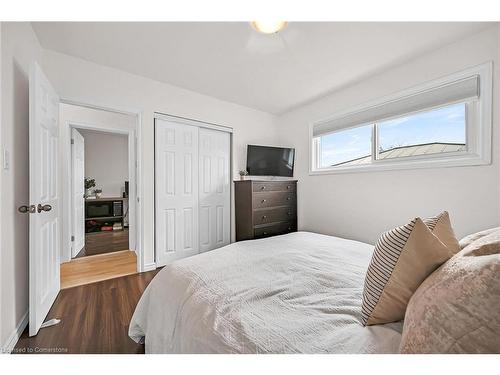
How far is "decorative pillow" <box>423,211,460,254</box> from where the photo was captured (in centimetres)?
78

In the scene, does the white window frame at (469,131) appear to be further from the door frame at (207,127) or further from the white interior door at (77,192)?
the white interior door at (77,192)

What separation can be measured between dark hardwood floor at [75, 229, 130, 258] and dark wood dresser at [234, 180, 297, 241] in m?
2.11

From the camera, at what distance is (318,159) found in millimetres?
3463

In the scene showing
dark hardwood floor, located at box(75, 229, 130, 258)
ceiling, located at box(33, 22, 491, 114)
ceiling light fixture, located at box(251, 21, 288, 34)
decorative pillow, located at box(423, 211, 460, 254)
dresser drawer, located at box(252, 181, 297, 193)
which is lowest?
dark hardwood floor, located at box(75, 229, 130, 258)

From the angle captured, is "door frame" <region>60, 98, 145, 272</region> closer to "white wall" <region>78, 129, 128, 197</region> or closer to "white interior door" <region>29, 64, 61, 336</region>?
"white interior door" <region>29, 64, 61, 336</region>

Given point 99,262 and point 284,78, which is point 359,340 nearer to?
point 284,78

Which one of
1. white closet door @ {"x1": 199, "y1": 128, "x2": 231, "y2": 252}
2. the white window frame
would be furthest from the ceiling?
white closet door @ {"x1": 199, "y1": 128, "x2": 231, "y2": 252}

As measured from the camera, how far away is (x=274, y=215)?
3338mm

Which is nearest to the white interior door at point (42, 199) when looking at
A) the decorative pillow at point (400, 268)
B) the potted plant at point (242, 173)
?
the decorative pillow at point (400, 268)

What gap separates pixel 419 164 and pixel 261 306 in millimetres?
2299

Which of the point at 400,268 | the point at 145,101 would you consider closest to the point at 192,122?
the point at 145,101

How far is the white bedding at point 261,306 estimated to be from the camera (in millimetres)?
693

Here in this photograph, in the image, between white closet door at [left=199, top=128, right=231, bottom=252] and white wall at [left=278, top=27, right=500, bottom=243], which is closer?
white wall at [left=278, top=27, right=500, bottom=243]
